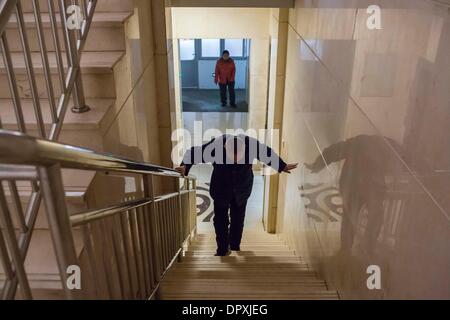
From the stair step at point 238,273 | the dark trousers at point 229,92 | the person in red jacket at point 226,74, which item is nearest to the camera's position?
the stair step at point 238,273

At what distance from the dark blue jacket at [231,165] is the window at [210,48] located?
8.03 m

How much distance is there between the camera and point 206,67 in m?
11.4

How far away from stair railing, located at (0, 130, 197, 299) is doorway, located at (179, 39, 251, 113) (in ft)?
27.6

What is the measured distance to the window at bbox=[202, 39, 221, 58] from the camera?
1115 centimetres

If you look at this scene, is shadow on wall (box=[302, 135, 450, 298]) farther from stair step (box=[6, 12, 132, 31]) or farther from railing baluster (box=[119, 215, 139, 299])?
stair step (box=[6, 12, 132, 31])

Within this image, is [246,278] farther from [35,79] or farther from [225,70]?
[225,70]

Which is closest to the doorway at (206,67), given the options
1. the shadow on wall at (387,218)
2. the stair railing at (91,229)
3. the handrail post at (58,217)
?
the shadow on wall at (387,218)

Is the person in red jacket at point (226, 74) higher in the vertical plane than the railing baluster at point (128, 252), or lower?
lower

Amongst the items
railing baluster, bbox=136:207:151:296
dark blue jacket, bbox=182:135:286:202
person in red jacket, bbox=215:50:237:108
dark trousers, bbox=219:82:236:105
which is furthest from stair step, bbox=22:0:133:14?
dark trousers, bbox=219:82:236:105

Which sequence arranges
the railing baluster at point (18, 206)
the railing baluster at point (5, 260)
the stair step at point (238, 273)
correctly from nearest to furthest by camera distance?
the railing baluster at point (5, 260), the railing baluster at point (18, 206), the stair step at point (238, 273)

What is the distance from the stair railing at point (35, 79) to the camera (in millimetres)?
1406

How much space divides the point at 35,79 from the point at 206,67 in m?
9.63

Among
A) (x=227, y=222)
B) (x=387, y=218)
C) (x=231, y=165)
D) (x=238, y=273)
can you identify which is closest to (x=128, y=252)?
(x=387, y=218)

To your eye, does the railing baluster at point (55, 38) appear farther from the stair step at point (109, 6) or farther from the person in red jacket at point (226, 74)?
the person in red jacket at point (226, 74)
